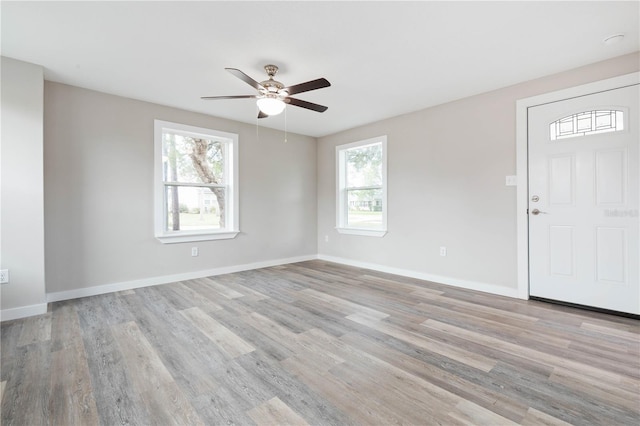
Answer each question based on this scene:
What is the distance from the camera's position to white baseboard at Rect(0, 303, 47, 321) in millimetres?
2738

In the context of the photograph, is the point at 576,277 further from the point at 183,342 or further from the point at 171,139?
the point at 171,139

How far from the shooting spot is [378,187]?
4.95 metres

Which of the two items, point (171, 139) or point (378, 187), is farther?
point (378, 187)

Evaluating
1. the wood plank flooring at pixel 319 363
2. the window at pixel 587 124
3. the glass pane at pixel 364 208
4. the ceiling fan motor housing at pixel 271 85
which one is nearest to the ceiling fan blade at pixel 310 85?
the ceiling fan motor housing at pixel 271 85

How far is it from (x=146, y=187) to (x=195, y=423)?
3.34 meters

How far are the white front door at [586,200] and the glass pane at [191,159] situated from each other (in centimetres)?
430

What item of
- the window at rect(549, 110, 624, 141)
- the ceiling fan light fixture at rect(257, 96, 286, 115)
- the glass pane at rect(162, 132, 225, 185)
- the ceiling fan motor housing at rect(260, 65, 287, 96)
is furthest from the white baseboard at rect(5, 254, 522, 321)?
the ceiling fan motor housing at rect(260, 65, 287, 96)

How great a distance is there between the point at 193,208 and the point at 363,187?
286 centimetres

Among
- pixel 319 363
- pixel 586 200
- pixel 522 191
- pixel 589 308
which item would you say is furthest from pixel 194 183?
pixel 589 308

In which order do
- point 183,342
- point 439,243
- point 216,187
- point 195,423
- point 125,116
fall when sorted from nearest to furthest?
point 195,423, point 183,342, point 125,116, point 439,243, point 216,187

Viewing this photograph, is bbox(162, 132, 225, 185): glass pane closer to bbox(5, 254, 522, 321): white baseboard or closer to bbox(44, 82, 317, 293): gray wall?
bbox(44, 82, 317, 293): gray wall

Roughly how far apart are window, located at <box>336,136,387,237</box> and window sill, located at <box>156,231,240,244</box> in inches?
80.7

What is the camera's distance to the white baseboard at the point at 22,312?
108 inches

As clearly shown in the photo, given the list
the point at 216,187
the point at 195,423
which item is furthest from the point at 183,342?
the point at 216,187
